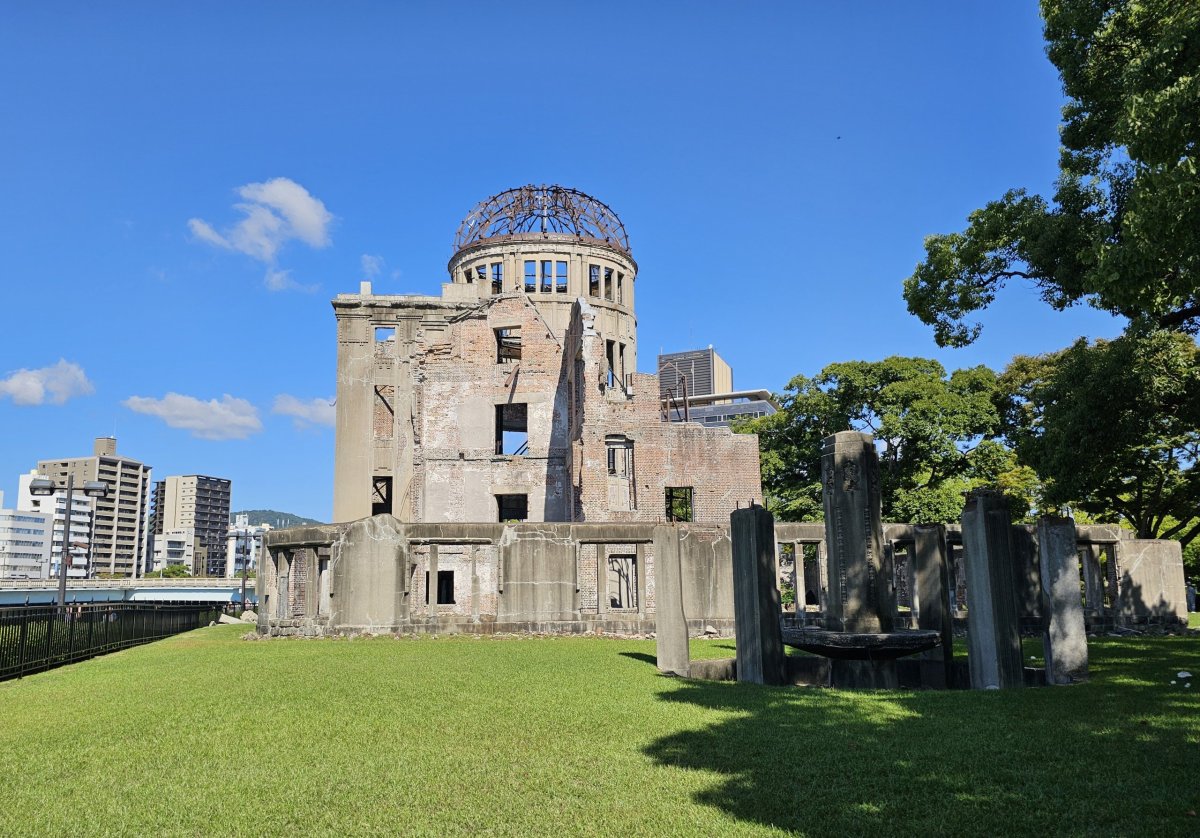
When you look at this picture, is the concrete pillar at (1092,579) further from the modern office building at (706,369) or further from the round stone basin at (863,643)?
the modern office building at (706,369)

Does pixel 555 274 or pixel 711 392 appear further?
pixel 711 392

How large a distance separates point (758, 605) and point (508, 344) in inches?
1192

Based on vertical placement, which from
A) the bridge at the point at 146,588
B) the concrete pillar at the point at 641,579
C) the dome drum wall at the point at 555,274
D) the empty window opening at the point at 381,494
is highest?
the dome drum wall at the point at 555,274

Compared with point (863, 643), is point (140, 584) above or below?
below

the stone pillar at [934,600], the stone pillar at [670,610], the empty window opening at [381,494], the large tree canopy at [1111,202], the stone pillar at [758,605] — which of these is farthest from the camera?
the empty window opening at [381,494]

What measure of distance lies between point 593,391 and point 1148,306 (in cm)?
1947

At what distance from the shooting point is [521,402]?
34.8 metres

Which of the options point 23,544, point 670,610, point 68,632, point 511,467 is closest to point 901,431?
point 511,467

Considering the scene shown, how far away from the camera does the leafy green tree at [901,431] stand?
113ft

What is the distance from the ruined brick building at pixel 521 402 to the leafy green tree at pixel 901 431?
16.5 feet

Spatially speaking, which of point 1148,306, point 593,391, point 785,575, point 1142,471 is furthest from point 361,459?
point 1148,306

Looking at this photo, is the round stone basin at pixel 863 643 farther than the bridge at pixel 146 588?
No

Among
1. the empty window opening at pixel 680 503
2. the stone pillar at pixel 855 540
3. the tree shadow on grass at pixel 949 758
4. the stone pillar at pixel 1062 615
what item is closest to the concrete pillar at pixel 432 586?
the stone pillar at pixel 855 540

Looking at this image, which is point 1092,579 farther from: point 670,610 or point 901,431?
point 670,610
